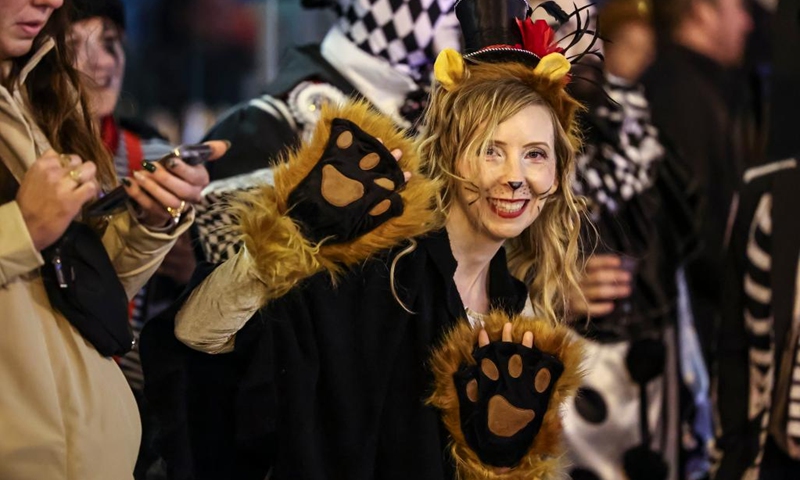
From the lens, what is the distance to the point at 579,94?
3428 mm

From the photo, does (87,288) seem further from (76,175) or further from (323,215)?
(323,215)

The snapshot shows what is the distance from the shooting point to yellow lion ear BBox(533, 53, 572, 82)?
2215mm

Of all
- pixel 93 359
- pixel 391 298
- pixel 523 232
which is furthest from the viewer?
pixel 523 232

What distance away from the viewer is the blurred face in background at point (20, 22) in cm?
196

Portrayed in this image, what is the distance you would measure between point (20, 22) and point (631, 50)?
2527 mm

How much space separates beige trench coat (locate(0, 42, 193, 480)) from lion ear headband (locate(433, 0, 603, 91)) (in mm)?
618

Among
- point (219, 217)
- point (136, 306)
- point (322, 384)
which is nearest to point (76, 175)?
point (322, 384)

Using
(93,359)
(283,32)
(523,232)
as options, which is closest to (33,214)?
(93,359)

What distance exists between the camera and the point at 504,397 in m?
2.08

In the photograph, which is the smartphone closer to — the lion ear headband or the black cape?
the black cape

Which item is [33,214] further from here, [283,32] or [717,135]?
[283,32]

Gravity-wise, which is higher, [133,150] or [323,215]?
[323,215]

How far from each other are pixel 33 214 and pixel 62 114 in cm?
30

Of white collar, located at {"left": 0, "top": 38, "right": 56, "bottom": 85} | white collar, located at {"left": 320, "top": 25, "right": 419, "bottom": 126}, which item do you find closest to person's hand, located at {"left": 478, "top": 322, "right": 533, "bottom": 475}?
white collar, located at {"left": 0, "top": 38, "right": 56, "bottom": 85}
